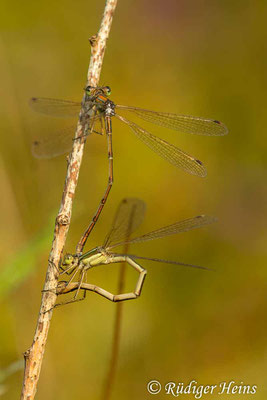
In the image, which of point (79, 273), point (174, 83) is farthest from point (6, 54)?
point (79, 273)

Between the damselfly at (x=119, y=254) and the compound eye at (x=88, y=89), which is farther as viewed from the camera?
the damselfly at (x=119, y=254)

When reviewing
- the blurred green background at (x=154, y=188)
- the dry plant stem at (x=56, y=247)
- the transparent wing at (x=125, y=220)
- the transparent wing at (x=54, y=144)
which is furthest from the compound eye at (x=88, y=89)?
the blurred green background at (x=154, y=188)

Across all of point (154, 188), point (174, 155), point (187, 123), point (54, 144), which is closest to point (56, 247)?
point (54, 144)

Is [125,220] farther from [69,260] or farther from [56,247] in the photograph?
[56,247]

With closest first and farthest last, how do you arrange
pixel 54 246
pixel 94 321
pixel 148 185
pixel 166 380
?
pixel 54 246
pixel 166 380
pixel 94 321
pixel 148 185

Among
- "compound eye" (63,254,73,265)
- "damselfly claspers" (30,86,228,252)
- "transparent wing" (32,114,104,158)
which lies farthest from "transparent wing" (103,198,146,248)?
"transparent wing" (32,114,104,158)

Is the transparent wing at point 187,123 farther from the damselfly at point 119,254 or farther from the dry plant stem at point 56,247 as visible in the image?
the dry plant stem at point 56,247

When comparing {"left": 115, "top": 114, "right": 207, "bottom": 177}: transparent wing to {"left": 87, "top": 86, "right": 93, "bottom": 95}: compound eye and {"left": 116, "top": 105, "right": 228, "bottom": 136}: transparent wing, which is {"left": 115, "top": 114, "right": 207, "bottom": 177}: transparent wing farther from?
{"left": 87, "top": 86, "right": 93, "bottom": 95}: compound eye

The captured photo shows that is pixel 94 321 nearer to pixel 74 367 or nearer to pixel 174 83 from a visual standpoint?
pixel 74 367
